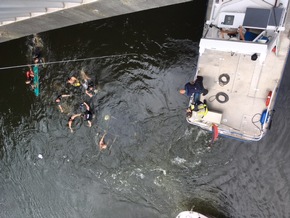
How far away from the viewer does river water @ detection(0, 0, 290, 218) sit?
10.5m

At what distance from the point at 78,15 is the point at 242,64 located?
5895 millimetres

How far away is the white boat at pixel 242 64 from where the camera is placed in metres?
7.73

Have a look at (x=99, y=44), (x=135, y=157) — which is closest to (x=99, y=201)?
(x=135, y=157)

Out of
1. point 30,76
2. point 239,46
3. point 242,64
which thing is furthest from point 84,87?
point 239,46

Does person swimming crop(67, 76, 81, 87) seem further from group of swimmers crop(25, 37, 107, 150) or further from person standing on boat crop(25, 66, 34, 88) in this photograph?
person standing on boat crop(25, 66, 34, 88)

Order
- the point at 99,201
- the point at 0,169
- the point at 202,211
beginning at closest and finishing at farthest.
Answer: the point at 202,211 → the point at 99,201 → the point at 0,169

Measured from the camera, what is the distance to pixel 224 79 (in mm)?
9172

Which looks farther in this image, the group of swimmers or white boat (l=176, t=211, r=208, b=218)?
the group of swimmers

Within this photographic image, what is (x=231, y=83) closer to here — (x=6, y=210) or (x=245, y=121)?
(x=245, y=121)

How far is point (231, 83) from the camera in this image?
9133 millimetres

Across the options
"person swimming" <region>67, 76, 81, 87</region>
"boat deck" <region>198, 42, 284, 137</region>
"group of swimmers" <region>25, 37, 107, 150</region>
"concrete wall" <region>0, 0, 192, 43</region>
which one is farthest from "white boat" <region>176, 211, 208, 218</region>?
"concrete wall" <region>0, 0, 192, 43</region>

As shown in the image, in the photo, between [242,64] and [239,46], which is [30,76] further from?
[239,46]

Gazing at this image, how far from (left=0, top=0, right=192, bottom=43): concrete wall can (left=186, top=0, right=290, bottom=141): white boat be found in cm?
191

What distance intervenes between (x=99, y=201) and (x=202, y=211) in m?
4.37
